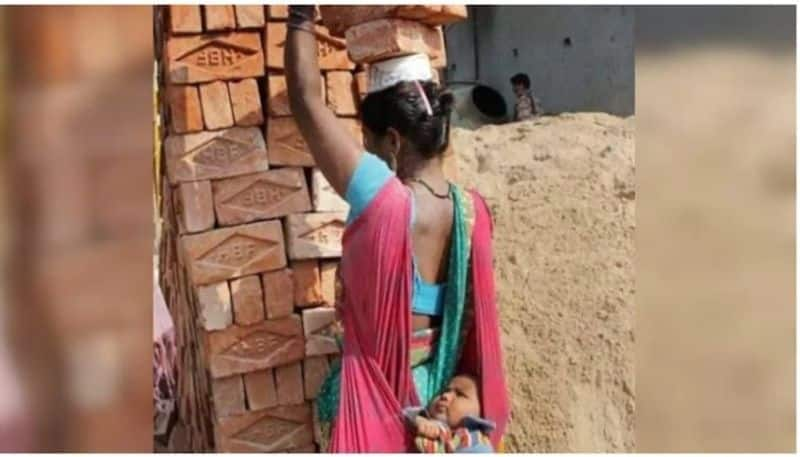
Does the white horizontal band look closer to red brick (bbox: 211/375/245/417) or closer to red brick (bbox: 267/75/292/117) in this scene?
red brick (bbox: 267/75/292/117)

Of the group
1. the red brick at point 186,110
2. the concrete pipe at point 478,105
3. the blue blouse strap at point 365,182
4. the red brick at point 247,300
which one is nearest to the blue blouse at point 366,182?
the blue blouse strap at point 365,182

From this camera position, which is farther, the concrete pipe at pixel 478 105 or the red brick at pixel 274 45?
the concrete pipe at pixel 478 105

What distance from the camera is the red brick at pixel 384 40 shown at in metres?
2.42

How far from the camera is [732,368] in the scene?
1.56 m

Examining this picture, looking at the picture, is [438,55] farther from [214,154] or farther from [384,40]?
[214,154]

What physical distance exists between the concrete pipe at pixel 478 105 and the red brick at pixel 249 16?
4.82 metres

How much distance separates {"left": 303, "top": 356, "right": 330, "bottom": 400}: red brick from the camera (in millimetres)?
2752

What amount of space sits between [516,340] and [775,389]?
76.2 inches

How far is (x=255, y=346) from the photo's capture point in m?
2.69

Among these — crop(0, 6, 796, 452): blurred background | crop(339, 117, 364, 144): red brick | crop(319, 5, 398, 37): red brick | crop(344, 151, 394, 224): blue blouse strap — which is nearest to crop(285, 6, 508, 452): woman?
crop(344, 151, 394, 224): blue blouse strap

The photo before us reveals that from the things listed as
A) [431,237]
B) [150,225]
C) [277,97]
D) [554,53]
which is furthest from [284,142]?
[554,53]

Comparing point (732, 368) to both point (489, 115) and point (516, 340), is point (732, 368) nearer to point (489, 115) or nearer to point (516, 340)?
point (516, 340)

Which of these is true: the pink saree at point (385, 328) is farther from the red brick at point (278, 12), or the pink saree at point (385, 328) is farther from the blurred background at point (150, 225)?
the blurred background at point (150, 225)

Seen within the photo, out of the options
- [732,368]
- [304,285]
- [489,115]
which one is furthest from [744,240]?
[489,115]
